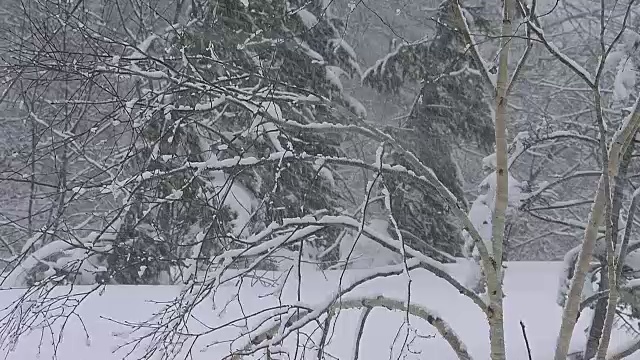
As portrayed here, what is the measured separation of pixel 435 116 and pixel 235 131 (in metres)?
3.00

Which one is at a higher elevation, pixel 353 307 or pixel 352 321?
pixel 352 321

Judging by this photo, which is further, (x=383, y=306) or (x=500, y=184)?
(x=383, y=306)

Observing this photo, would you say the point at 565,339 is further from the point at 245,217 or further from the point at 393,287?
the point at 245,217

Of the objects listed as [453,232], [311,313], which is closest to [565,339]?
[311,313]

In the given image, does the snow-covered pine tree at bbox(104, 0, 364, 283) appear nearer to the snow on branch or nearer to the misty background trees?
the misty background trees

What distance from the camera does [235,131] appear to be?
316 inches

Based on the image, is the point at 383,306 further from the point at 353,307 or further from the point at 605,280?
the point at 605,280

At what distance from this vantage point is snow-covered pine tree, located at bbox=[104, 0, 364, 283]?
366 centimetres

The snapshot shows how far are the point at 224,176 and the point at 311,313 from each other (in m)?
4.95

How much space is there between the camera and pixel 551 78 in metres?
14.3

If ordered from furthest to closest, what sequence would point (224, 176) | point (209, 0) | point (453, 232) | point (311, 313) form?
point (453, 232), point (224, 176), point (209, 0), point (311, 313)

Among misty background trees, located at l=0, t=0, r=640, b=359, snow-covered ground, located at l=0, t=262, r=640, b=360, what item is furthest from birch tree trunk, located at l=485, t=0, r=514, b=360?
snow-covered ground, located at l=0, t=262, r=640, b=360

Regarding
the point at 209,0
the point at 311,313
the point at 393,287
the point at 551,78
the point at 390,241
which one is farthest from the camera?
the point at 551,78

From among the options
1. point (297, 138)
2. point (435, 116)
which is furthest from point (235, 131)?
A: point (435, 116)
